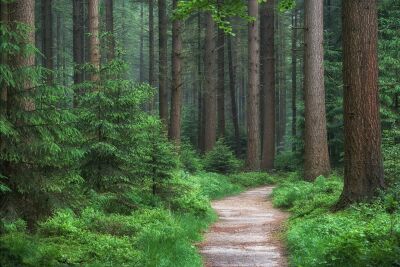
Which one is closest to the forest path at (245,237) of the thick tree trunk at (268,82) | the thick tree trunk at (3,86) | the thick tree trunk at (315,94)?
the thick tree trunk at (315,94)

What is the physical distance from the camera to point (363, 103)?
10336 millimetres

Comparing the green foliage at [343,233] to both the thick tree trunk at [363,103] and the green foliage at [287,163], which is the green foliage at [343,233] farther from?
the green foliage at [287,163]

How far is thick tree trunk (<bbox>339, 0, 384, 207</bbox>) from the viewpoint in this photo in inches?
407

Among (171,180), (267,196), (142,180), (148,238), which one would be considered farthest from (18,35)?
(267,196)

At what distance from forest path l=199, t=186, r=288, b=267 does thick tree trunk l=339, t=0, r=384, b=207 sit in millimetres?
2172

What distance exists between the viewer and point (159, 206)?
38.0 feet

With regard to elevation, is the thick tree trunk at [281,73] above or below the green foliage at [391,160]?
above

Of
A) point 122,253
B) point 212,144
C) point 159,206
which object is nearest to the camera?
point 122,253

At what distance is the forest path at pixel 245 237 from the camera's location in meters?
8.59

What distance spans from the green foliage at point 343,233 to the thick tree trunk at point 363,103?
1.68 ft

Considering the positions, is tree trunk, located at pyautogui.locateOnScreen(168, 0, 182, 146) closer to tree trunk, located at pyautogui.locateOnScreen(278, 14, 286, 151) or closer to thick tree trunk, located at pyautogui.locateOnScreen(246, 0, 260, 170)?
thick tree trunk, located at pyautogui.locateOnScreen(246, 0, 260, 170)

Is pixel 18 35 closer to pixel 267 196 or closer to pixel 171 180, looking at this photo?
pixel 171 180

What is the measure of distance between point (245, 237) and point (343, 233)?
3528 mm

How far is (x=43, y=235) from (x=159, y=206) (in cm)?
426
